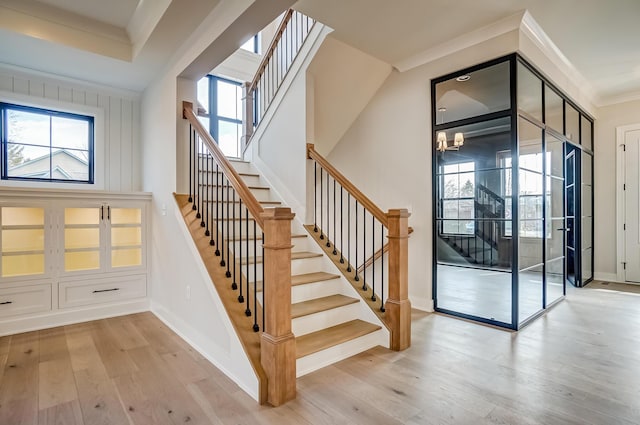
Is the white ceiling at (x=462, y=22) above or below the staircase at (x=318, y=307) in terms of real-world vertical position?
above

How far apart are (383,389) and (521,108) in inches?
110

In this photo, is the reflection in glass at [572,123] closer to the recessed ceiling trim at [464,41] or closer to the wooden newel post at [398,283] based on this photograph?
the recessed ceiling trim at [464,41]

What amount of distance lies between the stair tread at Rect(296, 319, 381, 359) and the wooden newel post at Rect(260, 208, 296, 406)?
0.96 ft

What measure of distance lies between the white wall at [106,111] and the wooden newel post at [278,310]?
303cm

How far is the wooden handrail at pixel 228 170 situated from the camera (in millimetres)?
2207

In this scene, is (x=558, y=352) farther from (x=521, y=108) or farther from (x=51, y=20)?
(x=51, y=20)

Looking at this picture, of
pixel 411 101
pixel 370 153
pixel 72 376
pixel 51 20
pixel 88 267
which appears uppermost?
pixel 51 20

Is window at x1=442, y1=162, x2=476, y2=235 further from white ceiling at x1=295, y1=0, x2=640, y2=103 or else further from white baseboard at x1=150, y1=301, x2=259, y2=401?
white baseboard at x1=150, y1=301, x2=259, y2=401

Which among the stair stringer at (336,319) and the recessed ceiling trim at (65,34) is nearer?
the stair stringer at (336,319)

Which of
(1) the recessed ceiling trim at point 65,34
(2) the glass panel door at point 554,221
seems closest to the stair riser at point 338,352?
(2) the glass panel door at point 554,221

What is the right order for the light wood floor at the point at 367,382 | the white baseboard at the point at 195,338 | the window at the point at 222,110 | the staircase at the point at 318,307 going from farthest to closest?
the window at the point at 222,110
the staircase at the point at 318,307
the white baseboard at the point at 195,338
the light wood floor at the point at 367,382

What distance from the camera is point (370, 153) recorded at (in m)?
4.32

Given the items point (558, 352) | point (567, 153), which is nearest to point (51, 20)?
point (558, 352)

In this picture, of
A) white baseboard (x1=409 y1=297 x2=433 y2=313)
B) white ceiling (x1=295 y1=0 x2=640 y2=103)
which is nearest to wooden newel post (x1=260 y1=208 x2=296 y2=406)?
white ceiling (x1=295 y1=0 x2=640 y2=103)
